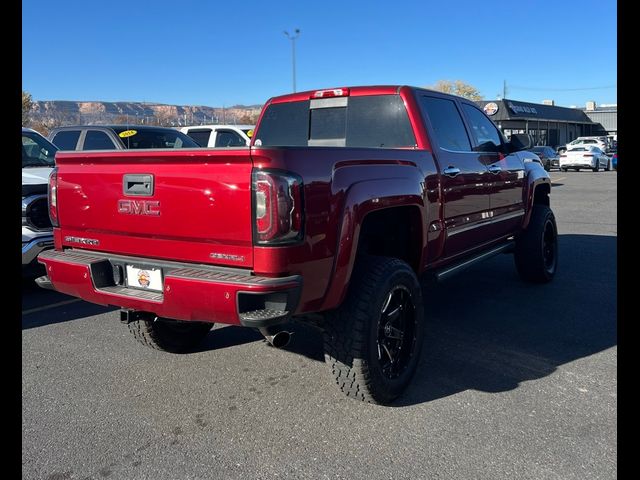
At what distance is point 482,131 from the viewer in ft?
17.4

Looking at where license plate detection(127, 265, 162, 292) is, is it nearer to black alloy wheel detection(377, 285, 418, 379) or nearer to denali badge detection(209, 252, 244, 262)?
denali badge detection(209, 252, 244, 262)

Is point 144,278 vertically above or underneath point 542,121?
underneath

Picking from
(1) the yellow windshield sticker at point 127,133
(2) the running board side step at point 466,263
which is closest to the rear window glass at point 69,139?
(1) the yellow windshield sticker at point 127,133

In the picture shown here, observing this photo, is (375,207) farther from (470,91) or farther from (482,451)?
(470,91)

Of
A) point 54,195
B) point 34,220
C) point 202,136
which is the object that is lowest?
point 34,220

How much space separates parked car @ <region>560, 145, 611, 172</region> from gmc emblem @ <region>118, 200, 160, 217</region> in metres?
31.3

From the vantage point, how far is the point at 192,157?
292 cm

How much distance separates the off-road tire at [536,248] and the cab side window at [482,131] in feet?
3.83

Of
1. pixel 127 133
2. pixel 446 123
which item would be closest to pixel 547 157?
pixel 127 133

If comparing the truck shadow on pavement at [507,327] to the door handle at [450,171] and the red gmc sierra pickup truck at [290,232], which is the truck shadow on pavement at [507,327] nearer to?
the red gmc sierra pickup truck at [290,232]

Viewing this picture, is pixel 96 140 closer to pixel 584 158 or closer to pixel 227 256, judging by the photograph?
pixel 227 256

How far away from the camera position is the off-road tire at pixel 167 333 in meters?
4.07

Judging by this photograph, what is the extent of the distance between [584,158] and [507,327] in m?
28.9
